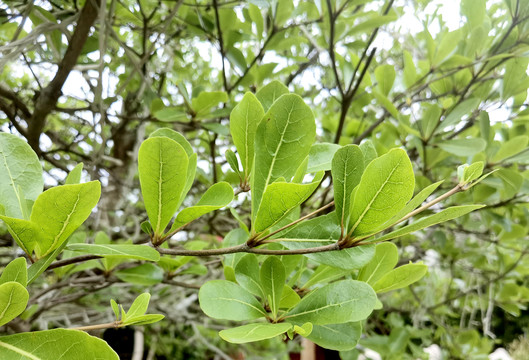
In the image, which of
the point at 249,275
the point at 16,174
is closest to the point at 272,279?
the point at 249,275

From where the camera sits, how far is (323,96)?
149cm

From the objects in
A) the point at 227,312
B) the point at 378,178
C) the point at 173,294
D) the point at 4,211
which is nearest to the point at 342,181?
the point at 378,178

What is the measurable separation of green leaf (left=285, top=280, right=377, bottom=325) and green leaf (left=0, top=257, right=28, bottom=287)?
0.73 ft

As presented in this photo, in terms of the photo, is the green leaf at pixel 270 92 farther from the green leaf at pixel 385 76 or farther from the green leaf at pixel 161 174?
the green leaf at pixel 385 76

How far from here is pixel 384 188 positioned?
30 centimetres

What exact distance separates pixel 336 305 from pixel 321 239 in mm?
60

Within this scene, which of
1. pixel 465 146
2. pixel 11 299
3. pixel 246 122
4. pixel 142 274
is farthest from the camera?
pixel 465 146

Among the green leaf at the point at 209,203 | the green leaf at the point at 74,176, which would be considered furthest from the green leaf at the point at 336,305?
the green leaf at the point at 74,176

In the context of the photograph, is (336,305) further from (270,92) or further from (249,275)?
(270,92)

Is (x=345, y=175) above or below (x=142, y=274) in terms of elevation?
above

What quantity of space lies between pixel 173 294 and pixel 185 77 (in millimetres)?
773

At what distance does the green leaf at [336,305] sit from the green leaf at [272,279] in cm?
2

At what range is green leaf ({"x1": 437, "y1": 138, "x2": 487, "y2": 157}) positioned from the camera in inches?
27.0

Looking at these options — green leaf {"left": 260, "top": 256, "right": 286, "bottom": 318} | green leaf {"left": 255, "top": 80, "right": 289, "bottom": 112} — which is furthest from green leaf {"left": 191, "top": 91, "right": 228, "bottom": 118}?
green leaf {"left": 260, "top": 256, "right": 286, "bottom": 318}
